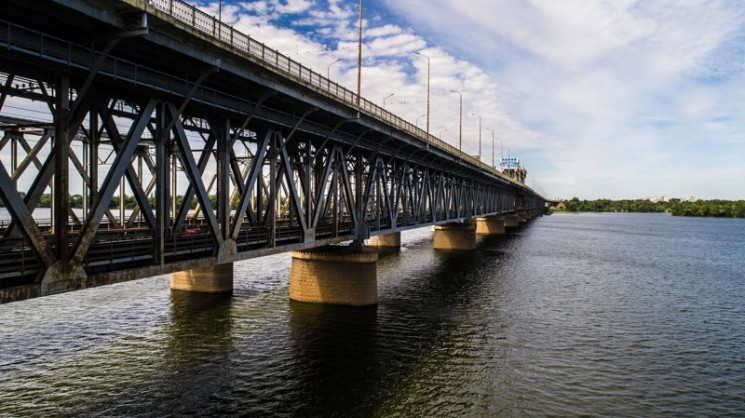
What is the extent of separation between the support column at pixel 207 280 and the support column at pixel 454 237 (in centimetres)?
4109

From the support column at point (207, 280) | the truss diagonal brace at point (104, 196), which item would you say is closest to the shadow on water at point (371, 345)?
the support column at point (207, 280)

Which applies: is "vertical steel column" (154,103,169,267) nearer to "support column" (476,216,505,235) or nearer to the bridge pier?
the bridge pier

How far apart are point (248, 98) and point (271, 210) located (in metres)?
4.87

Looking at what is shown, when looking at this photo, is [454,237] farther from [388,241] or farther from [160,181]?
[160,181]

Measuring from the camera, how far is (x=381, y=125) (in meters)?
30.5

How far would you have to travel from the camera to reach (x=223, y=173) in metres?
17.8

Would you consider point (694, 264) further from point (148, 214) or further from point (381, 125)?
point (148, 214)

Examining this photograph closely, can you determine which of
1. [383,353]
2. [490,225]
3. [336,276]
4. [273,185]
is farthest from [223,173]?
[490,225]

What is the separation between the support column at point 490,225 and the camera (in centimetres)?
11031

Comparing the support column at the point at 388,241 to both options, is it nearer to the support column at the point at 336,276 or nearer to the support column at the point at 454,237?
the support column at the point at 454,237

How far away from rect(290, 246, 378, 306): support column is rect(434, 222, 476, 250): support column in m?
40.5

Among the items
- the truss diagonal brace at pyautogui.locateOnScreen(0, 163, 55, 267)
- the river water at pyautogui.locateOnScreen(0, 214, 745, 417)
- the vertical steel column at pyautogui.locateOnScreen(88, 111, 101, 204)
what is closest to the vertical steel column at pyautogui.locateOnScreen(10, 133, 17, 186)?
the vertical steel column at pyautogui.locateOnScreen(88, 111, 101, 204)

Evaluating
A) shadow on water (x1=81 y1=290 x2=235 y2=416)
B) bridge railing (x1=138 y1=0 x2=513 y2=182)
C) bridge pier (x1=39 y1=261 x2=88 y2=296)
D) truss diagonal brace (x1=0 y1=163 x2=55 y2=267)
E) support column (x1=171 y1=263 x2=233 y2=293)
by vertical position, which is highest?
bridge railing (x1=138 y1=0 x2=513 y2=182)

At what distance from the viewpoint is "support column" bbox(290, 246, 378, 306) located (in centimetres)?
3088
